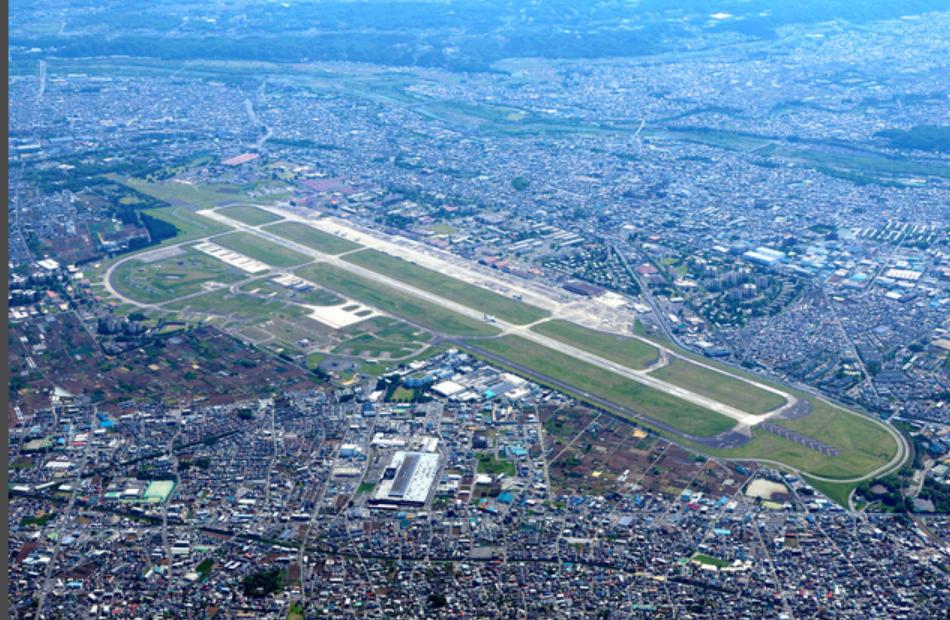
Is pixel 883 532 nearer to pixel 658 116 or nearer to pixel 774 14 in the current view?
pixel 658 116

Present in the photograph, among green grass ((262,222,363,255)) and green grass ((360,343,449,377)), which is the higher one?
green grass ((360,343,449,377))

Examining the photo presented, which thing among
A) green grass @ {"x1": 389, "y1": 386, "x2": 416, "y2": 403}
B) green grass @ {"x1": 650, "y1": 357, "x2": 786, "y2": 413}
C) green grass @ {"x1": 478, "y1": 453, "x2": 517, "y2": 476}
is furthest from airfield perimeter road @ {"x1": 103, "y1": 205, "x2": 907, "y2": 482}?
green grass @ {"x1": 478, "y1": 453, "x2": 517, "y2": 476}

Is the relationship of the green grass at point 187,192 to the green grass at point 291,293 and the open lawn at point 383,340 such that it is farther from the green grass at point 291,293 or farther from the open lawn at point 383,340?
the open lawn at point 383,340

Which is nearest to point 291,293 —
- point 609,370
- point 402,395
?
point 402,395

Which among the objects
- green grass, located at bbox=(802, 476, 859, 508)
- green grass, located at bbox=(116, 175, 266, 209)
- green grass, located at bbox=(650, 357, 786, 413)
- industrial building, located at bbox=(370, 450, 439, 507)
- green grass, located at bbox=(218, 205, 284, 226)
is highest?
green grass, located at bbox=(116, 175, 266, 209)

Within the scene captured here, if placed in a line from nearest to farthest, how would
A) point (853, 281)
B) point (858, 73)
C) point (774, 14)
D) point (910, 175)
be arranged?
point (853, 281)
point (910, 175)
point (858, 73)
point (774, 14)

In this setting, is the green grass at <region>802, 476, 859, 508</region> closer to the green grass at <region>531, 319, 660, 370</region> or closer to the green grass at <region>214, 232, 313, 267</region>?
the green grass at <region>531, 319, 660, 370</region>

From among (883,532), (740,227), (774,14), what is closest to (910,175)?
(740,227)

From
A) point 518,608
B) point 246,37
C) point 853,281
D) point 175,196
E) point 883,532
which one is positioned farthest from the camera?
point 246,37
